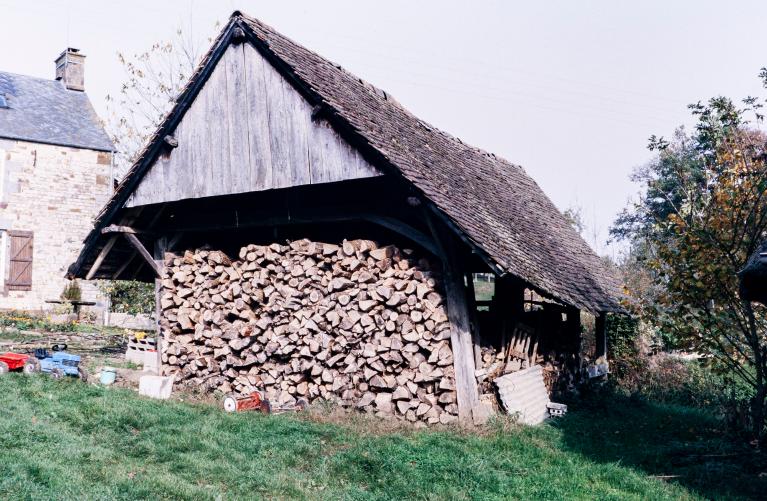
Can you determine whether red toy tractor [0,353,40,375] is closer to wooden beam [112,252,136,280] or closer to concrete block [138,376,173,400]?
concrete block [138,376,173,400]

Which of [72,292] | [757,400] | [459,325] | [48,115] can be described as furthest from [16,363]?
[48,115]

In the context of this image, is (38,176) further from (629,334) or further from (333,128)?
(629,334)

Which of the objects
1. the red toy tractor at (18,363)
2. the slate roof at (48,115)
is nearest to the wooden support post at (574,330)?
the red toy tractor at (18,363)

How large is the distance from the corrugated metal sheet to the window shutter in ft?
61.8

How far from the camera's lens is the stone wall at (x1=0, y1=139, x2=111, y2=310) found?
74.8ft

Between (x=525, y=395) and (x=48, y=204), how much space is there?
19.8 metres

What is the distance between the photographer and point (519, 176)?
17547 millimetres

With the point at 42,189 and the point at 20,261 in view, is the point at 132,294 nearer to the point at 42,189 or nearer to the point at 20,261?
the point at 20,261

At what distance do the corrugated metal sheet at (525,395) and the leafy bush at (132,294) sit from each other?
14308 mm

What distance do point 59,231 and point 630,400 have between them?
1970 cm

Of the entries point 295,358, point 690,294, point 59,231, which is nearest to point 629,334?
point 690,294

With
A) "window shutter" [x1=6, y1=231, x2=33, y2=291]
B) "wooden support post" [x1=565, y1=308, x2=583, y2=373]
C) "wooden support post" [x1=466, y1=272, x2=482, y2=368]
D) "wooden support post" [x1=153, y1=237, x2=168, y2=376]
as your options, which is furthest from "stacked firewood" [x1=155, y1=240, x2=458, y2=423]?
"window shutter" [x1=6, y1=231, x2=33, y2=291]

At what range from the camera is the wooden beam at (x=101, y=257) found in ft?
38.4

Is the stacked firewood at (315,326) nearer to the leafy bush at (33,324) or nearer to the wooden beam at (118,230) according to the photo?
the wooden beam at (118,230)
